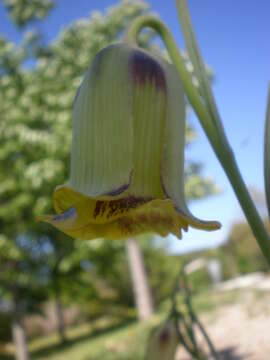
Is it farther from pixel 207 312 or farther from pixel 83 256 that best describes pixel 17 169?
pixel 207 312

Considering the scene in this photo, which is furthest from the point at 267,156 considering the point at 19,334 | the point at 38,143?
the point at 19,334

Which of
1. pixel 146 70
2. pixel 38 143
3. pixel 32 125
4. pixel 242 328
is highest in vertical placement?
pixel 32 125

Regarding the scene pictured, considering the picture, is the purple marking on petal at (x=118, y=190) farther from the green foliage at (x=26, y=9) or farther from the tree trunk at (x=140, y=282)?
the green foliage at (x=26, y=9)

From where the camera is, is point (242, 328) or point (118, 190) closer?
point (118, 190)

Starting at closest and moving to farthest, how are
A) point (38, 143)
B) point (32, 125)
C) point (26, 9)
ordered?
point (38, 143) < point (32, 125) < point (26, 9)

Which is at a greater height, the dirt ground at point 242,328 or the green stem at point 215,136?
the green stem at point 215,136

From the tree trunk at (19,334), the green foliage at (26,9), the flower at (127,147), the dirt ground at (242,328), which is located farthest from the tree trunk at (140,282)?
the flower at (127,147)

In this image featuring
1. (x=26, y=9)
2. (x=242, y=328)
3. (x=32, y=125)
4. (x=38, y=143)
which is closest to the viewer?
(x=242, y=328)

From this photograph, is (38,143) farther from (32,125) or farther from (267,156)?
(267,156)
